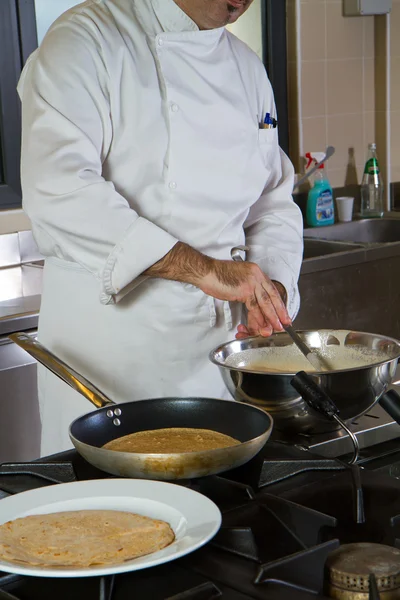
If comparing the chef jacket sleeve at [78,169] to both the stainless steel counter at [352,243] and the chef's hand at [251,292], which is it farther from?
the stainless steel counter at [352,243]

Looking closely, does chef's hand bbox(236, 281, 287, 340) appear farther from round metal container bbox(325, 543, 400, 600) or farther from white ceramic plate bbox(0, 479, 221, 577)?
round metal container bbox(325, 543, 400, 600)

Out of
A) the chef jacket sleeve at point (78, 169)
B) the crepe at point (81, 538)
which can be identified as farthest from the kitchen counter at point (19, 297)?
the crepe at point (81, 538)

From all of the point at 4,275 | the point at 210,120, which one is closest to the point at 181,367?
the point at 210,120

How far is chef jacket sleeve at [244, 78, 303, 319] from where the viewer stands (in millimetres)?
1807

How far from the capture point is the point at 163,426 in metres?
1.21

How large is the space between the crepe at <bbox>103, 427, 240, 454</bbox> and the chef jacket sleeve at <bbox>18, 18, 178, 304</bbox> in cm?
44

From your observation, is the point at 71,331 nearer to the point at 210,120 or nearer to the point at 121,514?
the point at 210,120

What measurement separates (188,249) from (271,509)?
0.67 metres

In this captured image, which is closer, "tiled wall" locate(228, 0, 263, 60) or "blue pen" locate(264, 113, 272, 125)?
"blue pen" locate(264, 113, 272, 125)

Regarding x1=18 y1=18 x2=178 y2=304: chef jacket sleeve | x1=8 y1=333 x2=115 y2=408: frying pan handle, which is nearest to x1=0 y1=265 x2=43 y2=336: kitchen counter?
x1=18 y1=18 x2=178 y2=304: chef jacket sleeve

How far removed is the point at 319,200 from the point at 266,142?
1607mm

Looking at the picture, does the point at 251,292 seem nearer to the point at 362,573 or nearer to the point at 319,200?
the point at 362,573

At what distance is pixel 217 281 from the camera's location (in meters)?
1.53

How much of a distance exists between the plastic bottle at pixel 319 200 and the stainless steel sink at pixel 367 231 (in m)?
0.05
